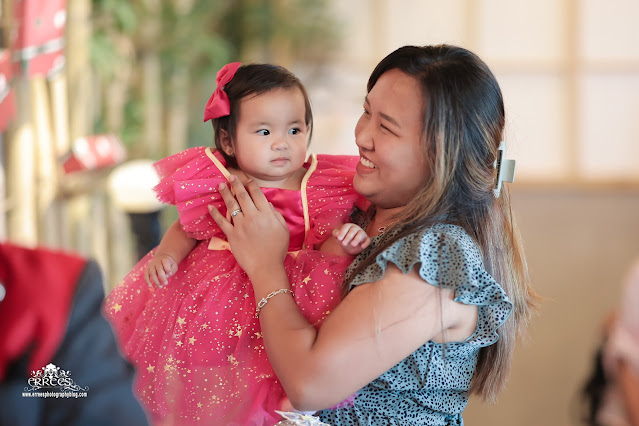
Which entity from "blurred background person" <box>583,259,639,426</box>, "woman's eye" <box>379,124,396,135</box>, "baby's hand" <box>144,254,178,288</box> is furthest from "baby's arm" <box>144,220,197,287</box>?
"blurred background person" <box>583,259,639,426</box>

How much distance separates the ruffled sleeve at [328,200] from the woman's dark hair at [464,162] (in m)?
0.13

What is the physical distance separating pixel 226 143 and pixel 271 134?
114mm

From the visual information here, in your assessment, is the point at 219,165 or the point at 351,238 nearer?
the point at 351,238

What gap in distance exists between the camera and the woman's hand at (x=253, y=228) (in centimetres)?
127

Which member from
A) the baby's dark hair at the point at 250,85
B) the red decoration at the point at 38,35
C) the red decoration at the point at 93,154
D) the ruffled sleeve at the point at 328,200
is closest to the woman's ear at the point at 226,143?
the baby's dark hair at the point at 250,85

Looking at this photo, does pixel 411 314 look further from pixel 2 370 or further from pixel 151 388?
pixel 2 370

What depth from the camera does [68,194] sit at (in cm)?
Answer: 249

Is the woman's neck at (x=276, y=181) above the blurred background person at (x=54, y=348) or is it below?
below

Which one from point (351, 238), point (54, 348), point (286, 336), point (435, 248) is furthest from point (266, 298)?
point (54, 348)

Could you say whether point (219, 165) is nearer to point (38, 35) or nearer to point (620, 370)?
point (38, 35)

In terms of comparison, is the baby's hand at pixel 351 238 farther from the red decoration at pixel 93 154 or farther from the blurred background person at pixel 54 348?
the red decoration at pixel 93 154

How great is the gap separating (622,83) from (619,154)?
1.23 feet

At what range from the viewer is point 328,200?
4.63ft

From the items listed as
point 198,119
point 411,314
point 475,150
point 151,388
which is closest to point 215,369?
point 151,388
